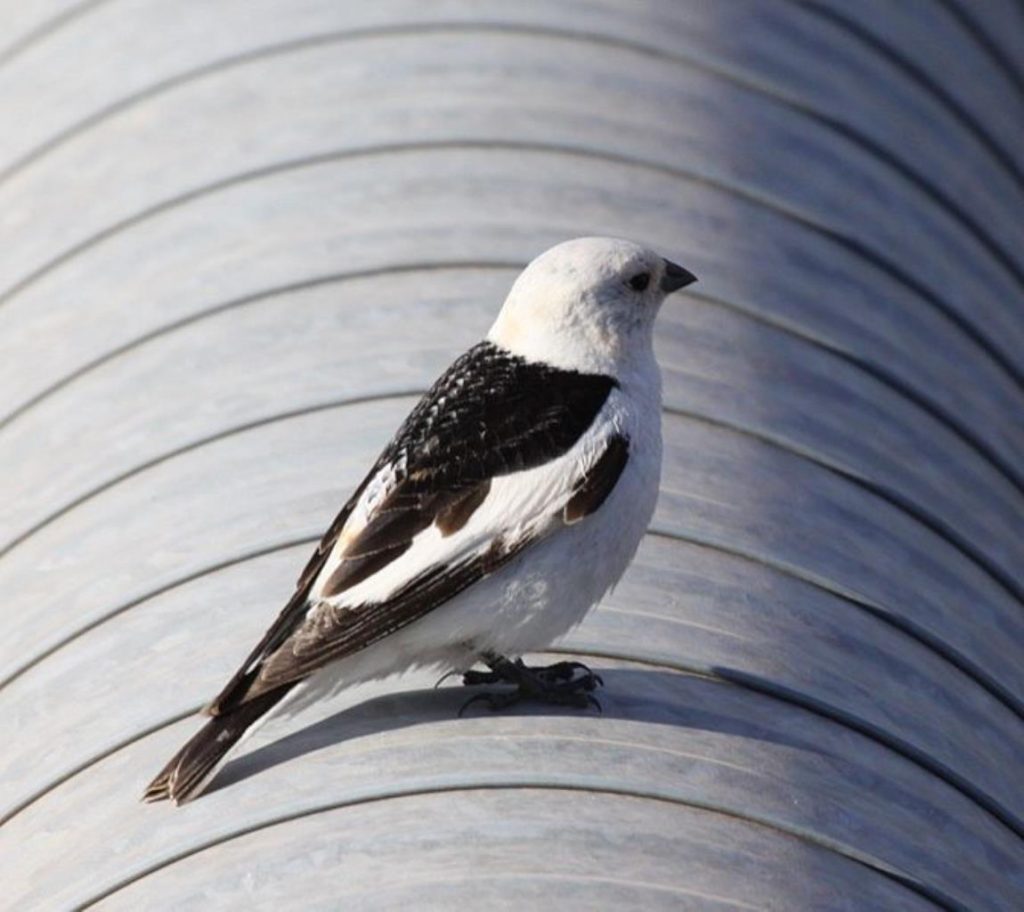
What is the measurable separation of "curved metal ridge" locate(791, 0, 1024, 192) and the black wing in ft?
18.3

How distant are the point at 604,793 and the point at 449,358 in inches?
114

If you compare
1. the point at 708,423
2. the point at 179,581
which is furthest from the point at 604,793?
the point at 708,423

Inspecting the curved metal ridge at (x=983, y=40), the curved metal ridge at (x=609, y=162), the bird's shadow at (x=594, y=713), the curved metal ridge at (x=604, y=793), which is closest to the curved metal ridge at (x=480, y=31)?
the curved metal ridge at (x=609, y=162)

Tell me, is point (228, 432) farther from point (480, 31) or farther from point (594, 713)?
point (480, 31)

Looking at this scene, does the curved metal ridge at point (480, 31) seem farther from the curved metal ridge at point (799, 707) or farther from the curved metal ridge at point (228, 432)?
the curved metal ridge at point (799, 707)

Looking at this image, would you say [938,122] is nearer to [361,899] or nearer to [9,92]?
[9,92]

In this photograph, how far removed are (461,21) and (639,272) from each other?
12.8 feet

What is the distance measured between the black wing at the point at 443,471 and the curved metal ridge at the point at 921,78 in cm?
559

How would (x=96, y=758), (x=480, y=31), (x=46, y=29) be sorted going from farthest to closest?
(x=46, y=29), (x=480, y=31), (x=96, y=758)

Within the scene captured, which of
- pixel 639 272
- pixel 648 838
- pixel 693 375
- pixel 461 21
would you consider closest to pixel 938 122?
pixel 461 21

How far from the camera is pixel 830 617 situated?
362 inches

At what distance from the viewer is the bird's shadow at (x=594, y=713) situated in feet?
27.1

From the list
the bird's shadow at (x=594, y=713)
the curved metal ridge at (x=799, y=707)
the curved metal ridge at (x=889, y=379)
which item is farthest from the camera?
the curved metal ridge at (x=889, y=379)

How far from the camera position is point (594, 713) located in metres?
8.40
